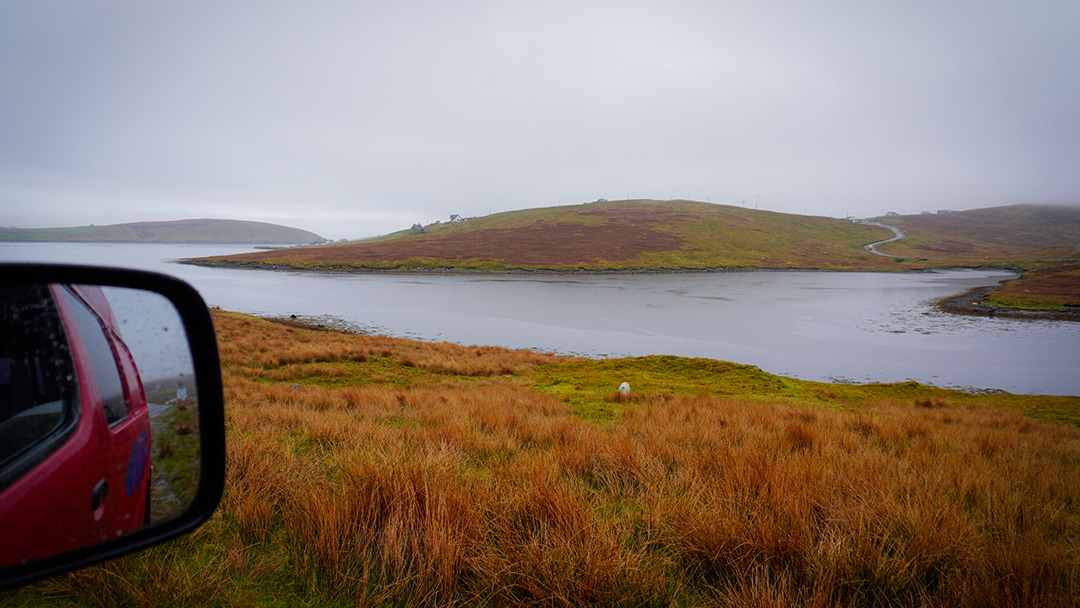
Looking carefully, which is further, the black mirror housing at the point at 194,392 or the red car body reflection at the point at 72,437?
the black mirror housing at the point at 194,392

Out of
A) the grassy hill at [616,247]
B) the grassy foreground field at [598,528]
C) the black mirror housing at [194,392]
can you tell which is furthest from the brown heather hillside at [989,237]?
the black mirror housing at [194,392]

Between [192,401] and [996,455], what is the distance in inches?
278

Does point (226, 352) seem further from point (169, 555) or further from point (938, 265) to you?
point (938, 265)

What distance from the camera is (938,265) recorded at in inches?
3718

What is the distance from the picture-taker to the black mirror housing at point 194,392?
1.18 metres

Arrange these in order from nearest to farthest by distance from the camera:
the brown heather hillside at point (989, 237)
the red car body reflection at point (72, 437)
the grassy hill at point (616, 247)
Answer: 1. the red car body reflection at point (72, 437)
2. the grassy hill at point (616, 247)
3. the brown heather hillside at point (989, 237)

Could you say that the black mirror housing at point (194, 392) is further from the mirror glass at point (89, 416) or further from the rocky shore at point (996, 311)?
the rocky shore at point (996, 311)

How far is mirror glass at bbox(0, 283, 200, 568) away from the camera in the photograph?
0.96m

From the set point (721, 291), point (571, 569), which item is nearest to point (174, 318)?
point (571, 569)

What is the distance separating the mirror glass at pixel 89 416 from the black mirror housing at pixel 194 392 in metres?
0.02

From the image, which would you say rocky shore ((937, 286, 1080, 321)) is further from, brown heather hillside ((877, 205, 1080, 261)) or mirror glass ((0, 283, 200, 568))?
brown heather hillside ((877, 205, 1080, 261))

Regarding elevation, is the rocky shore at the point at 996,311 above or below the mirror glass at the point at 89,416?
below

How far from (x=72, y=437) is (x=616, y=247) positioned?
9858cm

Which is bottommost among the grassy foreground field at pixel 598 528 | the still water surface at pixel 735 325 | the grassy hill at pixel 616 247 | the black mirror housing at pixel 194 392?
the still water surface at pixel 735 325
